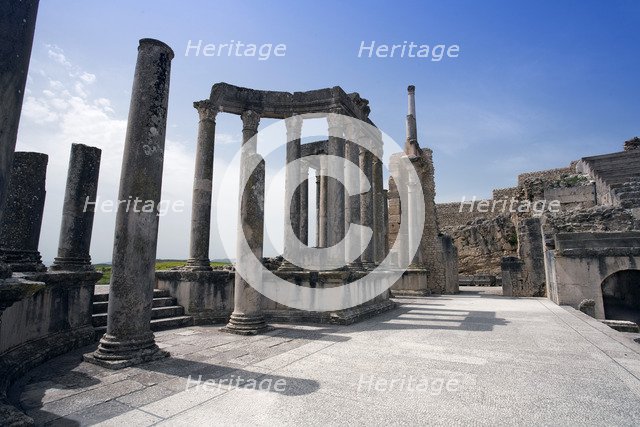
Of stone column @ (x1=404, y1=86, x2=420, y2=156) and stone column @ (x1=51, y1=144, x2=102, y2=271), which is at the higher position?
stone column @ (x1=404, y1=86, x2=420, y2=156)

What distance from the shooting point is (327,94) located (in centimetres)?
1020

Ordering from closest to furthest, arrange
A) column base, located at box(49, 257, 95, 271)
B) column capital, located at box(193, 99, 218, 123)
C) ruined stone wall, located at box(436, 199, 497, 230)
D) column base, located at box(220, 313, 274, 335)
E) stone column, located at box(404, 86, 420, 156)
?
column base, located at box(49, 257, 95, 271) → column base, located at box(220, 313, 274, 335) → column capital, located at box(193, 99, 218, 123) → stone column, located at box(404, 86, 420, 156) → ruined stone wall, located at box(436, 199, 497, 230)

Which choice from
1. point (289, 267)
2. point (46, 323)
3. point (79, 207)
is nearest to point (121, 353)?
point (46, 323)

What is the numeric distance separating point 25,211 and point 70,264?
127 centimetres

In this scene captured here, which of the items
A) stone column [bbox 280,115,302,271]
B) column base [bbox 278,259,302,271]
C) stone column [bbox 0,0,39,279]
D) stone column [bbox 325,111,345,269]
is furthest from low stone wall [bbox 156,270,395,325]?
stone column [bbox 0,0,39,279]

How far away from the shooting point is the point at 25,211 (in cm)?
573

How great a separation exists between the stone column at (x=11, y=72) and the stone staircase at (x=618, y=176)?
19.3m

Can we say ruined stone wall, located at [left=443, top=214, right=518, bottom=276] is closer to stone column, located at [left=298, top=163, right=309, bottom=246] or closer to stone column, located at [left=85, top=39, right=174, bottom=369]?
stone column, located at [left=298, top=163, right=309, bottom=246]

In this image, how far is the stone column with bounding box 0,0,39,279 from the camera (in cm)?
270

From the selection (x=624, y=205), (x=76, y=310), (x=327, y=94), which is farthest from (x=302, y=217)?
(x=624, y=205)

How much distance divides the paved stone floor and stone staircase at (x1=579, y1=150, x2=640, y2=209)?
1206 cm

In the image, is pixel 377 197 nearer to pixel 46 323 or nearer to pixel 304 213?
pixel 304 213

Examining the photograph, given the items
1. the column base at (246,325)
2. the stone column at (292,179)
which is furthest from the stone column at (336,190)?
the column base at (246,325)

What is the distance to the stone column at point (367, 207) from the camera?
36.1 ft
